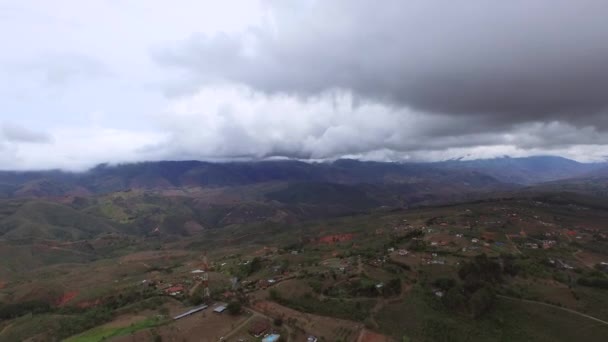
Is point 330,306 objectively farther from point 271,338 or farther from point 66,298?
point 66,298

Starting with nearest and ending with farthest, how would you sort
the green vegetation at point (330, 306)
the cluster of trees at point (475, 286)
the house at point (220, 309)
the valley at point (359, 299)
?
the valley at point (359, 299) → the cluster of trees at point (475, 286) → the green vegetation at point (330, 306) → the house at point (220, 309)

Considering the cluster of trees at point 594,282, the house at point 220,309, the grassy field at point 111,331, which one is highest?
the cluster of trees at point 594,282

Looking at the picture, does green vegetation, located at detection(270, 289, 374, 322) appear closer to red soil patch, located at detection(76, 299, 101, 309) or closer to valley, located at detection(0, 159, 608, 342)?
valley, located at detection(0, 159, 608, 342)

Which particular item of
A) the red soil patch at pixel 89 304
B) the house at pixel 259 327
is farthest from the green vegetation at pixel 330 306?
the red soil patch at pixel 89 304

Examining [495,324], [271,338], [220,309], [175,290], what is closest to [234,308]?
[220,309]

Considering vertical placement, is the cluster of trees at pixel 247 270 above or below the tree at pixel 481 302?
below

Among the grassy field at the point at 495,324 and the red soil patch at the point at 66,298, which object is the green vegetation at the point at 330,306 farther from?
the red soil patch at the point at 66,298

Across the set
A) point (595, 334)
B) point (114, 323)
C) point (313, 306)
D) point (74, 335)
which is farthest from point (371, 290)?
point (74, 335)
